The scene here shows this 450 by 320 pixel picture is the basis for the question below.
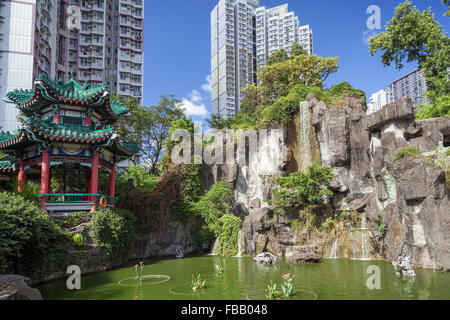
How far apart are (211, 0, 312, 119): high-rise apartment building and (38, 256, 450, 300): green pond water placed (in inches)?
2381

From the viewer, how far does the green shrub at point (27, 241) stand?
9.21 metres

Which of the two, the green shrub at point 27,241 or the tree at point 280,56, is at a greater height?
the tree at point 280,56

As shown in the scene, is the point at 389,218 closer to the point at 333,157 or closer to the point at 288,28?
the point at 333,157

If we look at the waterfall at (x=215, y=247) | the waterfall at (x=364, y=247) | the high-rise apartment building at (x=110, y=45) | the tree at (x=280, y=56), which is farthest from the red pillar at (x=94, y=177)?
the high-rise apartment building at (x=110, y=45)

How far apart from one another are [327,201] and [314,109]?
22.8 feet

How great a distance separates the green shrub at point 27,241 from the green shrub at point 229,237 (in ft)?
28.4

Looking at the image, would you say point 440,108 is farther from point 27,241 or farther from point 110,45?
point 110,45

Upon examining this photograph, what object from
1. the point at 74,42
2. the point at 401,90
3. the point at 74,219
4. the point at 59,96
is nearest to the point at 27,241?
the point at 74,219

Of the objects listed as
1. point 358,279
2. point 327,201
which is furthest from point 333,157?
point 358,279

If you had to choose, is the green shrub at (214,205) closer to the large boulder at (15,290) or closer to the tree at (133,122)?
the tree at (133,122)

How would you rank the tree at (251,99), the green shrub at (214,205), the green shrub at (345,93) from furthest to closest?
the tree at (251,99), the green shrub at (345,93), the green shrub at (214,205)

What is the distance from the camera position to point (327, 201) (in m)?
18.7

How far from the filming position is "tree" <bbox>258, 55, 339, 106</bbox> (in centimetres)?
3147

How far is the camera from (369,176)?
1934cm
